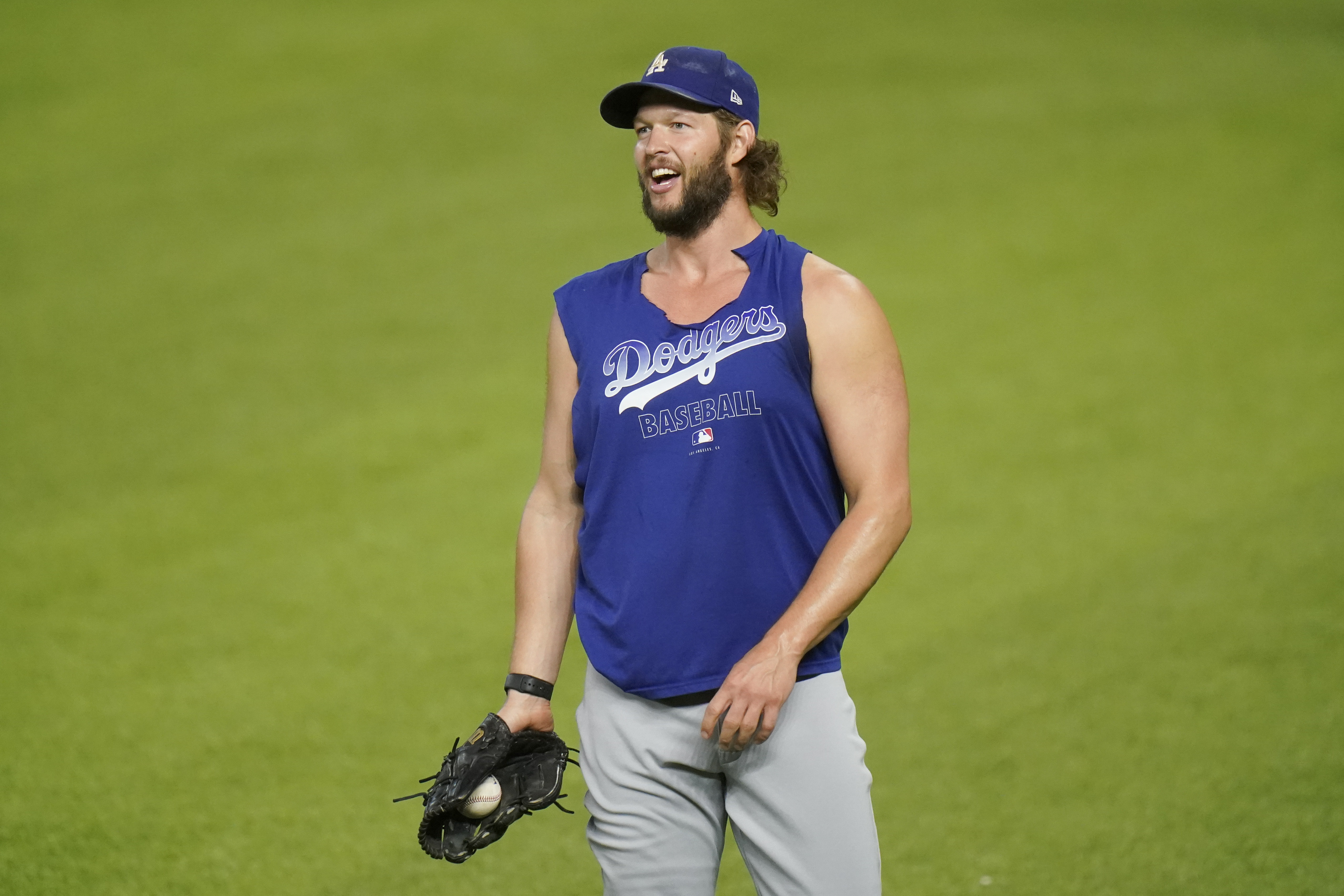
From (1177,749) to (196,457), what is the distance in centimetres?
442

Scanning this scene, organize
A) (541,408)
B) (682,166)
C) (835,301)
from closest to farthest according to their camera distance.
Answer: (835,301) → (682,166) → (541,408)

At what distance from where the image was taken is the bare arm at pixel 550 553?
284cm

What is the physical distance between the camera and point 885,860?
4.24 metres

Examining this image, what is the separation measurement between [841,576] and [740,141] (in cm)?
87

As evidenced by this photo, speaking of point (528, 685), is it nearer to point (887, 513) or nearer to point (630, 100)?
point (887, 513)

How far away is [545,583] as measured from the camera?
2.86 m

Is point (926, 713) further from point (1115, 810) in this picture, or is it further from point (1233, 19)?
point (1233, 19)

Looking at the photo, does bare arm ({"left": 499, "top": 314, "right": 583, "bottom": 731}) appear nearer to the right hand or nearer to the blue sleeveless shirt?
the right hand

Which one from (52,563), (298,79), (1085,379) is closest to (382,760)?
(52,563)

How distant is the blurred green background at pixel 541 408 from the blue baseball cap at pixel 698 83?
2355 millimetres

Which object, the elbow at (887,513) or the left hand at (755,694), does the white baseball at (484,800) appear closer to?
the left hand at (755,694)

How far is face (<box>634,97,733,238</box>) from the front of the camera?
8.95ft

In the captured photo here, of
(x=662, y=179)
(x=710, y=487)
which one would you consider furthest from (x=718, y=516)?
(x=662, y=179)

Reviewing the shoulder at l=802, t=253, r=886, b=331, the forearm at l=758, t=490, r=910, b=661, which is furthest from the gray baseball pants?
the shoulder at l=802, t=253, r=886, b=331
